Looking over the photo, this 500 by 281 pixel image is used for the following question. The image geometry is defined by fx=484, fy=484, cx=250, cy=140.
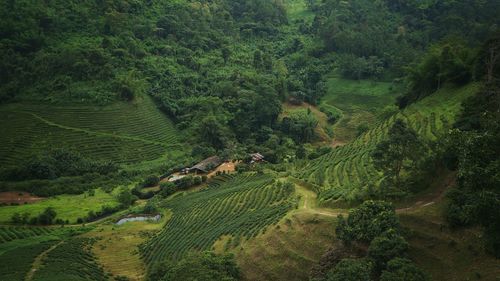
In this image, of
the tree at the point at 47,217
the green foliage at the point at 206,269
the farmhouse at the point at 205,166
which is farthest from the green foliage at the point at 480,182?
→ the tree at the point at 47,217

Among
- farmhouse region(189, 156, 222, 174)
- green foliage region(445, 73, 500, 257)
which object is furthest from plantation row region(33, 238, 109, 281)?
green foliage region(445, 73, 500, 257)

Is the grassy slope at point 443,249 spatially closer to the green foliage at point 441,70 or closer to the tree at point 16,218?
the green foliage at point 441,70

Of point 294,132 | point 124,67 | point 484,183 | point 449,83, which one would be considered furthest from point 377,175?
point 124,67

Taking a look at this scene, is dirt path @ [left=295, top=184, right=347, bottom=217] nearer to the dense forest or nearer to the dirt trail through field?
the dirt trail through field

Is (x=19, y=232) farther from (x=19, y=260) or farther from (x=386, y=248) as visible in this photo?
(x=386, y=248)

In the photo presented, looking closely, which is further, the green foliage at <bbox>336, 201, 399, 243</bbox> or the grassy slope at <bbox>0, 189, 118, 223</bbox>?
the grassy slope at <bbox>0, 189, 118, 223</bbox>

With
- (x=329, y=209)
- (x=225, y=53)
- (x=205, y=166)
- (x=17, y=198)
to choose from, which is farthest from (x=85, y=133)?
(x=329, y=209)

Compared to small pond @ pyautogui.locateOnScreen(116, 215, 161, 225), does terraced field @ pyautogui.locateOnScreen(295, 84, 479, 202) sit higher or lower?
higher
